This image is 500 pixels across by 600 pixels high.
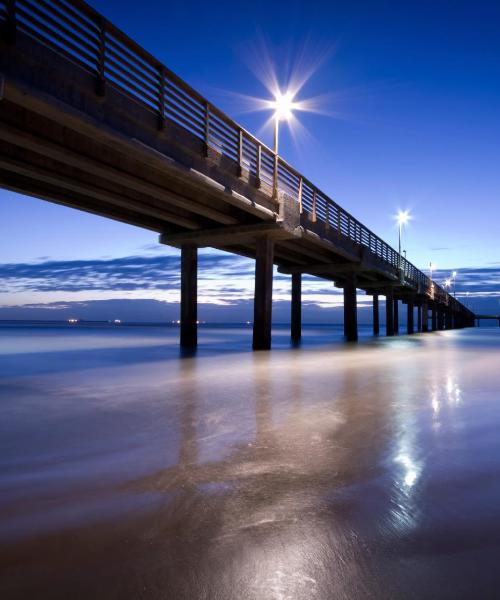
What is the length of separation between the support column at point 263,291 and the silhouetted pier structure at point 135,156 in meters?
0.05

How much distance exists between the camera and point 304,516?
8.18ft

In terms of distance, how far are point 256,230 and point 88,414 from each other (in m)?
12.6

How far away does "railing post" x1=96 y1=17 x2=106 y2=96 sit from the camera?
8852 mm

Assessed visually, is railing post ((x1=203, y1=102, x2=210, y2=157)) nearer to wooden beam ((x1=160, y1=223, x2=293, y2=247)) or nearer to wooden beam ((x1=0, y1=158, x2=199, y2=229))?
wooden beam ((x1=0, y1=158, x2=199, y2=229))

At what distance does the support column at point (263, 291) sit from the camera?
56.6 ft

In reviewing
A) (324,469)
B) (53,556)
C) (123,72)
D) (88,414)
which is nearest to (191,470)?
(324,469)

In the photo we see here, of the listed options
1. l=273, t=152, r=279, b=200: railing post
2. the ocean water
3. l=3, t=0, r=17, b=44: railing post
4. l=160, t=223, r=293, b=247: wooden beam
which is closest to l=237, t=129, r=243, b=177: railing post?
l=273, t=152, r=279, b=200: railing post

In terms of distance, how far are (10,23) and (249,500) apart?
9009 millimetres

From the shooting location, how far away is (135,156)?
33.7 ft

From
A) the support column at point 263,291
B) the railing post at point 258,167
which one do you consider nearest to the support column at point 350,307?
the support column at point 263,291

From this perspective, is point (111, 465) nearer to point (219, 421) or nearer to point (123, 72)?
point (219, 421)

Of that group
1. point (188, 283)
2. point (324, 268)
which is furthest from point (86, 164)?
point (324, 268)

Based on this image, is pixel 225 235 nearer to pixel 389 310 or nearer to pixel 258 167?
pixel 258 167

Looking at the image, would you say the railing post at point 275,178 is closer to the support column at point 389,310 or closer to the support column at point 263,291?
the support column at point 263,291
